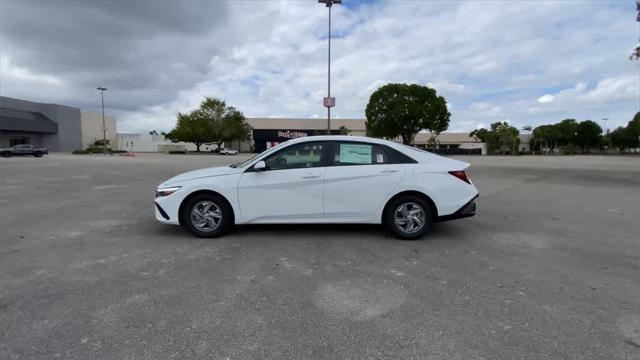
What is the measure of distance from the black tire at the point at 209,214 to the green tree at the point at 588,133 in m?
102

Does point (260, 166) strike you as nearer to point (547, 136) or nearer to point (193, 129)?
point (193, 129)

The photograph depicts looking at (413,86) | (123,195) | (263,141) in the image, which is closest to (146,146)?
(263,141)

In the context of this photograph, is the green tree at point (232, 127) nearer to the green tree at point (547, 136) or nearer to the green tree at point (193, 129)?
the green tree at point (193, 129)

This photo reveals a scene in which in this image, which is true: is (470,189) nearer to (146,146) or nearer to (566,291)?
(566,291)

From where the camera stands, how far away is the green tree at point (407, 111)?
52906mm

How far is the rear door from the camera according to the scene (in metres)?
5.35

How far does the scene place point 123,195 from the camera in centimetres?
1008

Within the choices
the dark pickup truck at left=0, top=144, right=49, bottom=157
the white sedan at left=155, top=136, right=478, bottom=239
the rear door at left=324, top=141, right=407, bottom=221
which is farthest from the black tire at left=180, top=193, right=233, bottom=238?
the dark pickup truck at left=0, top=144, right=49, bottom=157

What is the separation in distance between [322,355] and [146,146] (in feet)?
311

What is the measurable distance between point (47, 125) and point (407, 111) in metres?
60.4

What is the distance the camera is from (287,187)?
5.36 m

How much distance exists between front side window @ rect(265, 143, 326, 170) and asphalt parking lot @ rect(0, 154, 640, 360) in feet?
3.64

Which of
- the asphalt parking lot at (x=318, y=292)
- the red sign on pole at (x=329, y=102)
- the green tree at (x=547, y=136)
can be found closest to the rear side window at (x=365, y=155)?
the asphalt parking lot at (x=318, y=292)

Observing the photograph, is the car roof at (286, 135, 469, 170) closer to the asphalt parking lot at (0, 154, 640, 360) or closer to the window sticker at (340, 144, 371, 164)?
the window sticker at (340, 144, 371, 164)
